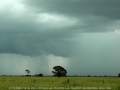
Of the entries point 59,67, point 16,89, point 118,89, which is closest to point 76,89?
point 118,89

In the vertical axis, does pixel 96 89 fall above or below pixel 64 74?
below

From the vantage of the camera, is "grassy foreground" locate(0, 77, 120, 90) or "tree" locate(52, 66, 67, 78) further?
"tree" locate(52, 66, 67, 78)

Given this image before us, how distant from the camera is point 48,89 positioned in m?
30.2

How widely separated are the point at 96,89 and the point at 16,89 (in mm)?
11201

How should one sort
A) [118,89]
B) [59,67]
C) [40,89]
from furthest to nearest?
[59,67]
[118,89]
[40,89]

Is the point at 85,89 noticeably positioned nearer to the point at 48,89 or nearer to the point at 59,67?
the point at 48,89

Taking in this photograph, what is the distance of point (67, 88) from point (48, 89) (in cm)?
272

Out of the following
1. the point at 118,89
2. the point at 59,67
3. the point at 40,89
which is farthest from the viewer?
the point at 59,67

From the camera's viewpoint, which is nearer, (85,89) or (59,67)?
(85,89)

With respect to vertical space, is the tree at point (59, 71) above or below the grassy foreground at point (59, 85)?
above

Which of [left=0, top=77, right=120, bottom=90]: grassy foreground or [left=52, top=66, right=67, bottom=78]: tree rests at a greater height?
[left=52, top=66, right=67, bottom=78]: tree

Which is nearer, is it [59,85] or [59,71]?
[59,85]

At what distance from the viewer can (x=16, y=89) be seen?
30.6 metres

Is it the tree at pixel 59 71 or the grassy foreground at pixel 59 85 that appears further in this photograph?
the tree at pixel 59 71
